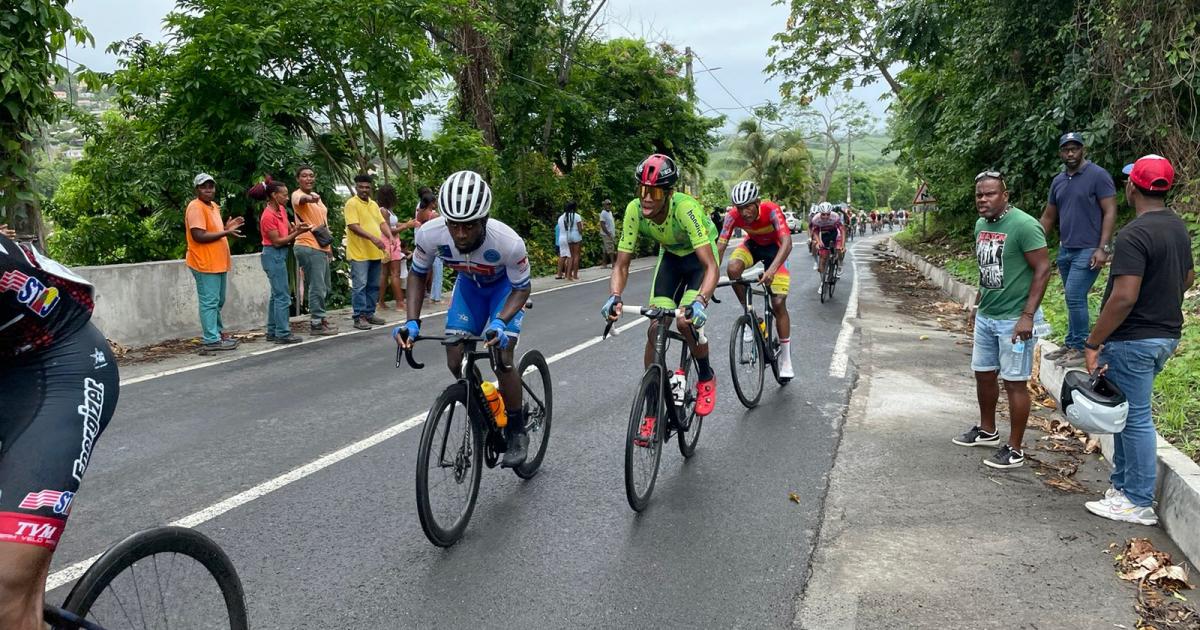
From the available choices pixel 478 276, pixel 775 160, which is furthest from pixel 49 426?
pixel 775 160

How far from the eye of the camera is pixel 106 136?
Answer: 13695 millimetres

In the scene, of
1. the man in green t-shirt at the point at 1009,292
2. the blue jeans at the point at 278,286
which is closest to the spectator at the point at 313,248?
the blue jeans at the point at 278,286

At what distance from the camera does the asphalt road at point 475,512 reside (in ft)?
11.4

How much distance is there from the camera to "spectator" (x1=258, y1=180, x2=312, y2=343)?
9266 mm

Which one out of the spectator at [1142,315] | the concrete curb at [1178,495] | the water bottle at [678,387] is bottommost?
the concrete curb at [1178,495]

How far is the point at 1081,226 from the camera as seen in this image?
710 centimetres

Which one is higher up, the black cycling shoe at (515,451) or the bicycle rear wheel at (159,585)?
the bicycle rear wheel at (159,585)

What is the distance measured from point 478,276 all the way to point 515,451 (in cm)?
105

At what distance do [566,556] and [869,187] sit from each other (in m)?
115

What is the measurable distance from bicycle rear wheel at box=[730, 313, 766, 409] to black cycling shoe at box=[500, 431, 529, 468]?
7.72ft

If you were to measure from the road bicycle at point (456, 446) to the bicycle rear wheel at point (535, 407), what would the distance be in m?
0.09

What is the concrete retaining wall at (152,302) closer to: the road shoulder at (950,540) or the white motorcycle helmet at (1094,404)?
the road shoulder at (950,540)

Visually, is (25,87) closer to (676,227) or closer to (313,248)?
(313,248)

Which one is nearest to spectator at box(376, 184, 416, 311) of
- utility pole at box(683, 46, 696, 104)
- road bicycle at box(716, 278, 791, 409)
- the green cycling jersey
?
road bicycle at box(716, 278, 791, 409)
